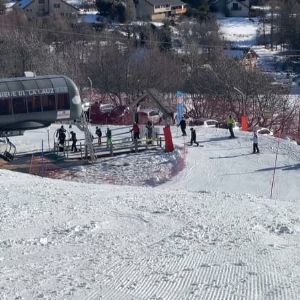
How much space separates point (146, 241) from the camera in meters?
13.4

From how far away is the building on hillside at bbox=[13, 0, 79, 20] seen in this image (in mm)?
74250

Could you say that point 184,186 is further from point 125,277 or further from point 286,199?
point 125,277

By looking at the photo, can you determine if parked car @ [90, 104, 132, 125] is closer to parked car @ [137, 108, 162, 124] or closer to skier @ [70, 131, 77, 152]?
parked car @ [137, 108, 162, 124]

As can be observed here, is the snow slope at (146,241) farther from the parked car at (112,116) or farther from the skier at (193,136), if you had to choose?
the parked car at (112,116)

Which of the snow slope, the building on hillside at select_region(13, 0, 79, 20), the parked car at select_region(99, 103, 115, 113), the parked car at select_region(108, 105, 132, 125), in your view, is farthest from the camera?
the building on hillside at select_region(13, 0, 79, 20)

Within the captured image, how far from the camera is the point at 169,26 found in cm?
6894

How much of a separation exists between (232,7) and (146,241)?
69563 mm

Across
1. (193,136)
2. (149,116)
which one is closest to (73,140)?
(193,136)

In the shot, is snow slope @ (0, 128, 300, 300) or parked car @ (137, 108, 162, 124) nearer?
snow slope @ (0, 128, 300, 300)

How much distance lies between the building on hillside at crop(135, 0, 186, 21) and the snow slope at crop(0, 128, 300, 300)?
2281 inches

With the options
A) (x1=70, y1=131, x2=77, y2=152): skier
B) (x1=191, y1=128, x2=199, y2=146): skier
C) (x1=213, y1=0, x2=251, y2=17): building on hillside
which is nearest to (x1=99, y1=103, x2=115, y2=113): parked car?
(x1=191, y1=128, x2=199, y2=146): skier

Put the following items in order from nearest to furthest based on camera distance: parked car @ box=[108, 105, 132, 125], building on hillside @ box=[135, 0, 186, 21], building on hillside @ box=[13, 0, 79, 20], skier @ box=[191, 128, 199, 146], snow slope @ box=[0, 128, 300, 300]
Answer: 1. snow slope @ box=[0, 128, 300, 300]
2. skier @ box=[191, 128, 199, 146]
3. parked car @ box=[108, 105, 132, 125]
4. building on hillside @ box=[13, 0, 79, 20]
5. building on hillside @ box=[135, 0, 186, 21]

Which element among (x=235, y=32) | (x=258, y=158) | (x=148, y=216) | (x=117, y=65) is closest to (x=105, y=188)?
(x=148, y=216)

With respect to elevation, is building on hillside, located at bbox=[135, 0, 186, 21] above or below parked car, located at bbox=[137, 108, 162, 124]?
above
